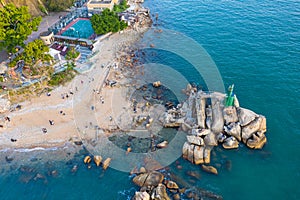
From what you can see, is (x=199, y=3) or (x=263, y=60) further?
(x=199, y=3)

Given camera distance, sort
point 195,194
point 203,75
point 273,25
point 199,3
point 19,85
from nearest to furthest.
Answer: point 195,194
point 19,85
point 203,75
point 273,25
point 199,3

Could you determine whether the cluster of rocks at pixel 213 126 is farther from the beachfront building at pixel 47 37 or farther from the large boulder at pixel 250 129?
the beachfront building at pixel 47 37

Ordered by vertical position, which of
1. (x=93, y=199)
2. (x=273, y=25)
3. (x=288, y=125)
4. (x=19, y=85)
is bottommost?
(x=93, y=199)

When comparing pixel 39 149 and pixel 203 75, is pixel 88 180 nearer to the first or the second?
pixel 39 149

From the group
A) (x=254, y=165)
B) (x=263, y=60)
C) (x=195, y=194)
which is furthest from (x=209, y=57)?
(x=195, y=194)

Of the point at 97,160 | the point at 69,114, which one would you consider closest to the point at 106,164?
the point at 97,160

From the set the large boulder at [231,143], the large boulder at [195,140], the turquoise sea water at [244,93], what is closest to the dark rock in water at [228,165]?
the turquoise sea water at [244,93]

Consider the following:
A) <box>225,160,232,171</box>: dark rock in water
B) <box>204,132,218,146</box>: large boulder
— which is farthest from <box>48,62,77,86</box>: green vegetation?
<box>225,160,232,171</box>: dark rock in water

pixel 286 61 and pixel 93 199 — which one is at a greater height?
pixel 286 61
